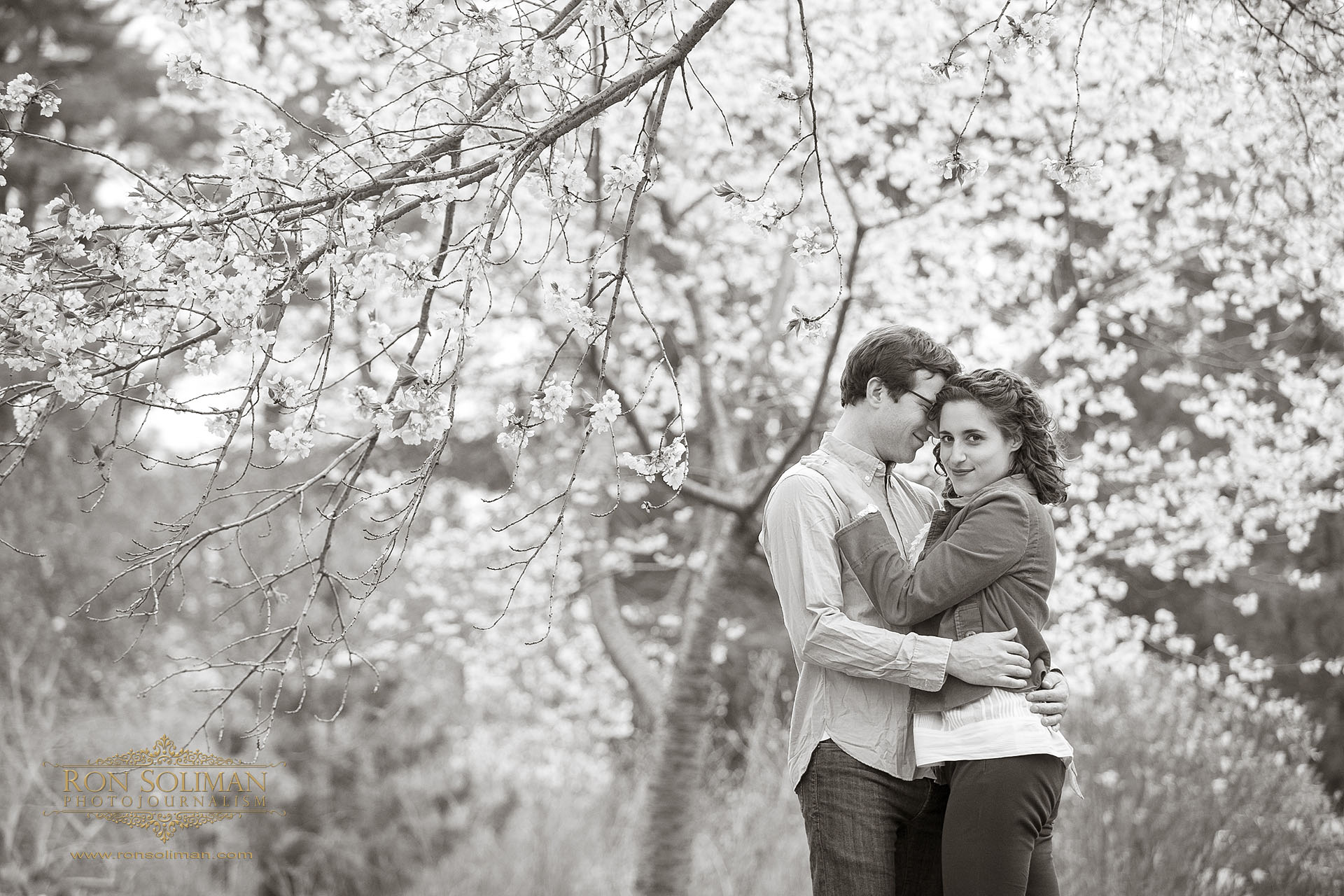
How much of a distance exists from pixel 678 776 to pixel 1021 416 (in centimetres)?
320

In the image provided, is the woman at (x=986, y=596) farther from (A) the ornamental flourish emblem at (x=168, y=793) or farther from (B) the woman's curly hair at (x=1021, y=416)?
(A) the ornamental flourish emblem at (x=168, y=793)

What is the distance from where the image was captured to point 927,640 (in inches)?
81.6

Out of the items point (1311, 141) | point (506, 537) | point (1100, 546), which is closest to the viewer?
point (1311, 141)

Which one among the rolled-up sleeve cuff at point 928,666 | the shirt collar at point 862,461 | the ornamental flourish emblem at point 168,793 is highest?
the shirt collar at point 862,461

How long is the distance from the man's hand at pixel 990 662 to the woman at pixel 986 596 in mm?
40

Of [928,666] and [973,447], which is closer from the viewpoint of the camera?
[928,666]

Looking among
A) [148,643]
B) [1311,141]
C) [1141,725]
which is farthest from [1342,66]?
[148,643]

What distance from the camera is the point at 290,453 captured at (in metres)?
2.20

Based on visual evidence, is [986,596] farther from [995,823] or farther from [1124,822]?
[1124,822]

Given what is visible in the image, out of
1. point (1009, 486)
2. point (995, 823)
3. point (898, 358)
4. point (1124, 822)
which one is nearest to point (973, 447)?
point (1009, 486)

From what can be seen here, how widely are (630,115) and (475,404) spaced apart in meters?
2.66

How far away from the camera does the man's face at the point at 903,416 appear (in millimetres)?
2320

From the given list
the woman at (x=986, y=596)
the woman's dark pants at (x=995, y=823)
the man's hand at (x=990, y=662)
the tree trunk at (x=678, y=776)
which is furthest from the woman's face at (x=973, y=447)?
the tree trunk at (x=678, y=776)

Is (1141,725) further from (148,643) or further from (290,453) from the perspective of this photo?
(148,643)
